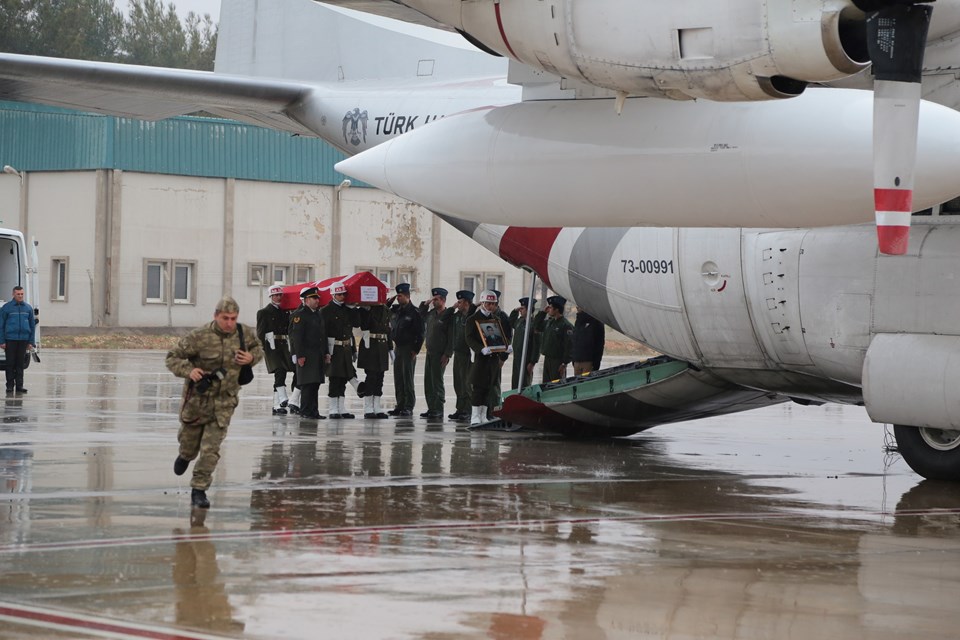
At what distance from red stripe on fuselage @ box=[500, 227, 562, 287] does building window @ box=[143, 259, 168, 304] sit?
83.4 feet

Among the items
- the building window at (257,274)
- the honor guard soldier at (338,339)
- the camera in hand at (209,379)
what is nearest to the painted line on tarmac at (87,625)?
the camera in hand at (209,379)

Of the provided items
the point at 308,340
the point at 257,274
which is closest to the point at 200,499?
the point at 308,340

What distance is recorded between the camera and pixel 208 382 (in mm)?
8422

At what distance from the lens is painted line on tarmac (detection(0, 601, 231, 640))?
16.4 feet

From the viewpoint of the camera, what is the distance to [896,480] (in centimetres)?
1106

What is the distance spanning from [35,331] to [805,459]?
1119 cm

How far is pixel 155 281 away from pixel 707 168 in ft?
101

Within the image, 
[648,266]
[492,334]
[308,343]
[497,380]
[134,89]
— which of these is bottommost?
[497,380]

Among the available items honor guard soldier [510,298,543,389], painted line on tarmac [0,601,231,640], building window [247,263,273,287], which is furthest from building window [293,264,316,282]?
painted line on tarmac [0,601,231,640]

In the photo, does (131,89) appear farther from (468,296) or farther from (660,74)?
(660,74)

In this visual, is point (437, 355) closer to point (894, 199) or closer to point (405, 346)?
point (405, 346)

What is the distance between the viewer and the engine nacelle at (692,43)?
7418 millimetres

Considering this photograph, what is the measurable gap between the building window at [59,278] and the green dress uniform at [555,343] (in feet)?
79.3

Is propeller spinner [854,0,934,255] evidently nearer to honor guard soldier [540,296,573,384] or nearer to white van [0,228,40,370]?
honor guard soldier [540,296,573,384]
